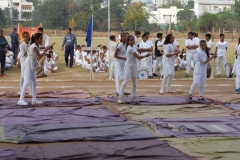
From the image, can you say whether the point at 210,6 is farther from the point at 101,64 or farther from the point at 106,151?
the point at 106,151

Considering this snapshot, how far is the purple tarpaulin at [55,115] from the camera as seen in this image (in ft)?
29.8

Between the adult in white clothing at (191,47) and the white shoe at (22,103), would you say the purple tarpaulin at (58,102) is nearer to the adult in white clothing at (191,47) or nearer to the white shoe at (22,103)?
the white shoe at (22,103)

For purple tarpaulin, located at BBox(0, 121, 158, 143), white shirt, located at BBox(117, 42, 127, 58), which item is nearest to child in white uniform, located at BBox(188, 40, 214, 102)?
white shirt, located at BBox(117, 42, 127, 58)

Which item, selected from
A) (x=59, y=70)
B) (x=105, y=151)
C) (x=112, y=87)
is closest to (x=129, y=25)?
(x=59, y=70)

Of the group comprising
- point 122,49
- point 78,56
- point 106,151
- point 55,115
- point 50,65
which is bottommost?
point 106,151

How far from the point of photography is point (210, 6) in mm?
114250

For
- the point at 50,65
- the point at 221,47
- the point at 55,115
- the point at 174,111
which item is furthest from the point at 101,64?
the point at 55,115

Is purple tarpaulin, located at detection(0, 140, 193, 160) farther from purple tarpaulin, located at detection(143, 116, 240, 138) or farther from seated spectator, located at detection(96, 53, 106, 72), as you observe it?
seated spectator, located at detection(96, 53, 106, 72)

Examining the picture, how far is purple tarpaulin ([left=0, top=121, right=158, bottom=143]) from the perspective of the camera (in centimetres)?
757

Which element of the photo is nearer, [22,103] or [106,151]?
[106,151]

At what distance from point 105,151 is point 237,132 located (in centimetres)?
257

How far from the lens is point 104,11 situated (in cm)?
6400

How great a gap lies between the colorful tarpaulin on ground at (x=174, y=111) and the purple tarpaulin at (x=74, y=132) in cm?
98

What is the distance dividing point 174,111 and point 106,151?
12.0 feet
